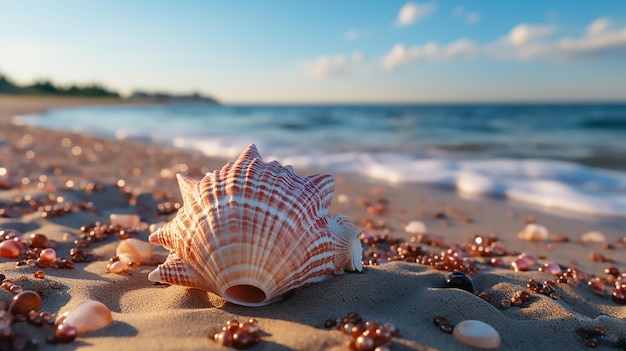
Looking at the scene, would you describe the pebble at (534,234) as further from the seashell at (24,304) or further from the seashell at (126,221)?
the seashell at (24,304)

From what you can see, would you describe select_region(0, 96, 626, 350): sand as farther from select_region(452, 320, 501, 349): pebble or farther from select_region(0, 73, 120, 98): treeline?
select_region(0, 73, 120, 98): treeline

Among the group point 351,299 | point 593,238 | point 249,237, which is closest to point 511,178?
point 593,238

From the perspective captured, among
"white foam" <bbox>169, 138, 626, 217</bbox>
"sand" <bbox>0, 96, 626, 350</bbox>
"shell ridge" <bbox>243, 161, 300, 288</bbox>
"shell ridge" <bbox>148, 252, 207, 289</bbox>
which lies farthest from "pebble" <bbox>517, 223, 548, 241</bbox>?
"shell ridge" <bbox>148, 252, 207, 289</bbox>

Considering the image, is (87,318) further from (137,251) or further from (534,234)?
(534,234)

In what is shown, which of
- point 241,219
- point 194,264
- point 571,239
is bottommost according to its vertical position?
point 571,239

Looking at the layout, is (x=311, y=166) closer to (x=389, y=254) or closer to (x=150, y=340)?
(x=389, y=254)

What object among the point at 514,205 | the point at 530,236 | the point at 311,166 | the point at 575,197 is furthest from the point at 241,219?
the point at 311,166
